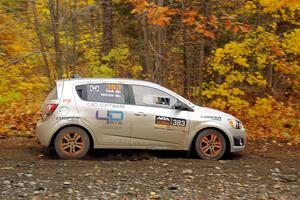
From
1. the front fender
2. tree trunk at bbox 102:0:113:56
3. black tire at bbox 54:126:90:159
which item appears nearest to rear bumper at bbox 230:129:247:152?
the front fender

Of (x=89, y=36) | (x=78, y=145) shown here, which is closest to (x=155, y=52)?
(x=89, y=36)

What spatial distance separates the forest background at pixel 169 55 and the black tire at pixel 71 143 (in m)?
2.91

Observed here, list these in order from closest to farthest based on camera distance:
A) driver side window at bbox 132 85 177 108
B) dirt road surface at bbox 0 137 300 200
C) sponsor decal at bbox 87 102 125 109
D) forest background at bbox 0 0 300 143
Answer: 1. dirt road surface at bbox 0 137 300 200
2. sponsor decal at bbox 87 102 125 109
3. driver side window at bbox 132 85 177 108
4. forest background at bbox 0 0 300 143

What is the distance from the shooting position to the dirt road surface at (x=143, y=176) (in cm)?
719

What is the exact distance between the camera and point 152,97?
31.4 feet

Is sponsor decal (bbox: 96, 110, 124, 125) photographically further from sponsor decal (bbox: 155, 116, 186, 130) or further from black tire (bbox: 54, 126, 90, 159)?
sponsor decal (bbox: 155, 116, 186, 130)

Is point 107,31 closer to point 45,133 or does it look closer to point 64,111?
point 64,111

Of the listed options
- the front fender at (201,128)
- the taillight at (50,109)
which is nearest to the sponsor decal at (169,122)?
the front fender at (201,128)

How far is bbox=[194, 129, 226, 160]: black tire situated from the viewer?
377 inches

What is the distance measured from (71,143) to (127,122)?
1195 mm

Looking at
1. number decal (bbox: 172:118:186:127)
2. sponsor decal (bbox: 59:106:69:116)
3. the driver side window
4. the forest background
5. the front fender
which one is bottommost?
the front fender

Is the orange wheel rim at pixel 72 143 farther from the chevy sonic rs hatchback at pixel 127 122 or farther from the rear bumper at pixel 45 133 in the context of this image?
the rear bumper at pixel 45 133

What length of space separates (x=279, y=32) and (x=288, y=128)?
11.3ft

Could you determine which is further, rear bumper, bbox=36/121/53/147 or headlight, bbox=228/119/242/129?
headlight, bbox=228/119/242/129
